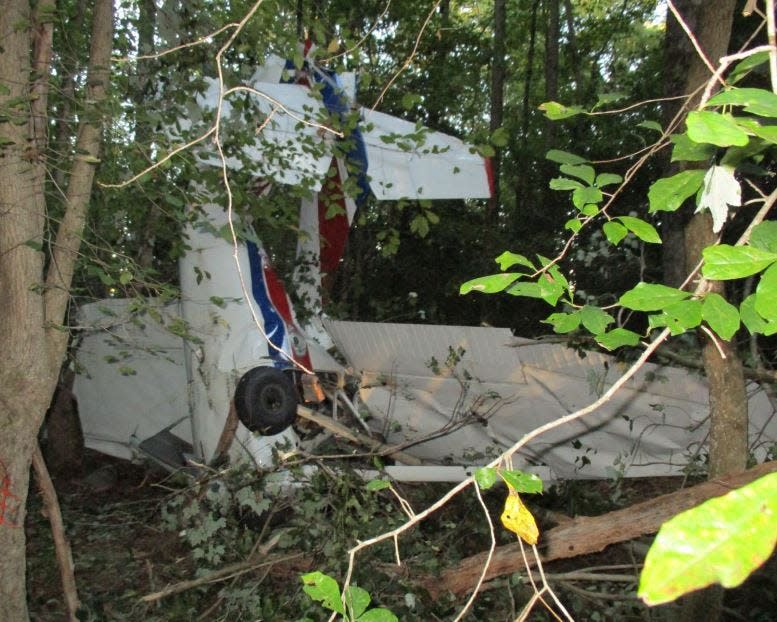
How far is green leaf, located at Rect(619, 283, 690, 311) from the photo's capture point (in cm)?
115

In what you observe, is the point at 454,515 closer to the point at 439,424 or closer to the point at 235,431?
the point at 439,424

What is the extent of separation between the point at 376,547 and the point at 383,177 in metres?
2.76

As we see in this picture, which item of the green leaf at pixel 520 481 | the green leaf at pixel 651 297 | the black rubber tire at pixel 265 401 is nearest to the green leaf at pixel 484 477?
the green leaf at pixel 520 481

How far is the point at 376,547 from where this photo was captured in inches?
170

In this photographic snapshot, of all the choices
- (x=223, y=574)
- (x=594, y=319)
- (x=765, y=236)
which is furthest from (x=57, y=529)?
(x=765, y=236)

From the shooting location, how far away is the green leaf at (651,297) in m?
1.15

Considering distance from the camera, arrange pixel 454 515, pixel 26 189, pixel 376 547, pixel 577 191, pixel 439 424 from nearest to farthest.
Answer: pixel 577 191 < pixel 26 189 < pixel 376 547 < pixel 454 515 < pixel 439 424

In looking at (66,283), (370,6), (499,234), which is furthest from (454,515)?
(370,6)

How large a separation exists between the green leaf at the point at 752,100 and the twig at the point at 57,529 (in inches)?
144

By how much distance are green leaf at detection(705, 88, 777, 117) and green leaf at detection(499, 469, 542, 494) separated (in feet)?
2.35

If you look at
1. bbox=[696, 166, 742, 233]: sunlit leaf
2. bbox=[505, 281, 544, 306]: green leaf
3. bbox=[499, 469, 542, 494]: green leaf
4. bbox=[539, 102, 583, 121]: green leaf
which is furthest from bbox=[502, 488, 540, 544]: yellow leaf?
bbox=[539, 102, 583, 121]: green leaf

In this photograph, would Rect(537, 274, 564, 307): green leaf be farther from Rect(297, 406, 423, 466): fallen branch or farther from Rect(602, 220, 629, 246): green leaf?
Rect(297, 406, 423, 466): fallen branch

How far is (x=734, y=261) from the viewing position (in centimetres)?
89

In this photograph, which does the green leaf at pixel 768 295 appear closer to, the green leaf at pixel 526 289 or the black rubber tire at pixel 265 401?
the green leaf at pixel 526 289
